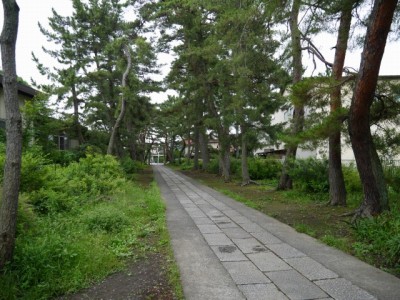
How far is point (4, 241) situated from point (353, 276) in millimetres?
4156

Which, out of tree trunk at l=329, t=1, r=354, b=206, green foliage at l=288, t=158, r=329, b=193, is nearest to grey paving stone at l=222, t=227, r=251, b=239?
tree trunk at l=329, t=1, r=354, b=206

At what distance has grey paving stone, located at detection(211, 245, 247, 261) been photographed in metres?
4.52

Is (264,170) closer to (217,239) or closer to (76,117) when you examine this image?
(76,117)

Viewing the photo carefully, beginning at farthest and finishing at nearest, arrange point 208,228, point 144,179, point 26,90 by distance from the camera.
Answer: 1. point 144,179
2. point 26,90
3. point 208,228

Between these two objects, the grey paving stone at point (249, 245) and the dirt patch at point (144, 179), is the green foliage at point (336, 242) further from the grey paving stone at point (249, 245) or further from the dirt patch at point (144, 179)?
the dirt patch at point (144, 179)

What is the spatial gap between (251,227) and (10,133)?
15.7ft

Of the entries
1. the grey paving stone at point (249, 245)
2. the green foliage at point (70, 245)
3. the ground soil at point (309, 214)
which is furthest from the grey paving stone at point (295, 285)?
the green foliage at point (70, 245)

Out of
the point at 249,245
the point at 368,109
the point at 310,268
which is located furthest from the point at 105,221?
the point at 368,109

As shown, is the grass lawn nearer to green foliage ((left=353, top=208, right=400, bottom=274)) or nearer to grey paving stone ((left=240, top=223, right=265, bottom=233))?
green foliage ((left=353, top=208, right=400, bottom=274))

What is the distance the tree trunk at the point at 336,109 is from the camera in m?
6.68

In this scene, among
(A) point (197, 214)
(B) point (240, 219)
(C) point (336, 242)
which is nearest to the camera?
(C) point (336, 242)

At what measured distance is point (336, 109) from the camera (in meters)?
6.45

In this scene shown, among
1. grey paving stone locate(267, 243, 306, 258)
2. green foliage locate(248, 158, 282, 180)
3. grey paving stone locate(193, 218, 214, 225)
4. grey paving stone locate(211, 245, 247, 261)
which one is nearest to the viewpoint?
grey paving stone locate(211, 245, 247, 261)

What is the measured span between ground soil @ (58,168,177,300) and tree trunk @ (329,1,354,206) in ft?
14.7
